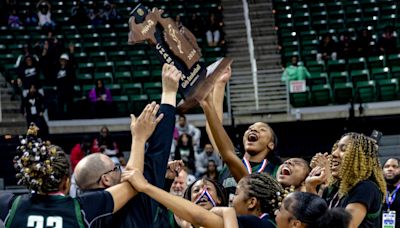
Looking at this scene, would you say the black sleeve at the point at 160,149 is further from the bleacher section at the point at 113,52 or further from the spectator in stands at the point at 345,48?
the spectator in stands at the point at 345,48

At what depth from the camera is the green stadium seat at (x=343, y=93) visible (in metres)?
17.0

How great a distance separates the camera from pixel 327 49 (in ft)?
61.4

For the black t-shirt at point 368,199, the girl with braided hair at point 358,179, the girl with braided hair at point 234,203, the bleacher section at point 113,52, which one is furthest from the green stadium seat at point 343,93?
the girl with braided hair at point 234,203

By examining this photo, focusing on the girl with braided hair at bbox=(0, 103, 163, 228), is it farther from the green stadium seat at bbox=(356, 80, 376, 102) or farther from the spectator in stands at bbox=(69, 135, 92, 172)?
the green stadium seat at bbox=(356, 80, 376, 102)

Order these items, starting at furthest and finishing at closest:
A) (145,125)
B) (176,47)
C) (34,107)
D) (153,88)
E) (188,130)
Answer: (153,88) → (34,107) → (188,130) → (176,47) → (145,125)

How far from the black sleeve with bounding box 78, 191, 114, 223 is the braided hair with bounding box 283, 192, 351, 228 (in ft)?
2.91

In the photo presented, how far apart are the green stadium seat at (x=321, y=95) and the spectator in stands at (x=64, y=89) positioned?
15.9 ft

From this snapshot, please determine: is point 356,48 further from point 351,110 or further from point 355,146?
point 355,146

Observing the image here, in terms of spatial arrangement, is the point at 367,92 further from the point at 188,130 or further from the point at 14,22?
the point at 14,22

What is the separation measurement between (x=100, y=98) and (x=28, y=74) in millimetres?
1586

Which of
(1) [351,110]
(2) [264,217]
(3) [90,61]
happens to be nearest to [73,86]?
(3) [90,61]

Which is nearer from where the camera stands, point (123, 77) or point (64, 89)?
point (64, 89)

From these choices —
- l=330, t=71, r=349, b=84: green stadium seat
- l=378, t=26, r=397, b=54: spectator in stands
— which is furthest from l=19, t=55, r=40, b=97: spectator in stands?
l=378, t=26, r=397, b=54: spectator in stands

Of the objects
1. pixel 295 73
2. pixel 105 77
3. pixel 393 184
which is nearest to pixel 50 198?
pixel 393 184
